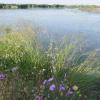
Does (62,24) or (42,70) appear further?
(62,24)

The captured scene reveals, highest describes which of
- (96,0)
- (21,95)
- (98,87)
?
(21,95)

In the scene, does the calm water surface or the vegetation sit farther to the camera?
the calm water surface

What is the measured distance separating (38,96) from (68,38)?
3.31m

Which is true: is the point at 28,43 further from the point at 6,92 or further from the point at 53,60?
the point at 6,92

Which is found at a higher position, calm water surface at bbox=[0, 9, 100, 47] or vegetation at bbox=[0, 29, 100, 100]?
vegetation at bbox=[0, 29, 100, 100]

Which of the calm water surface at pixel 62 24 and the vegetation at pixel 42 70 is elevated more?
the vegetation at pixel 42 70

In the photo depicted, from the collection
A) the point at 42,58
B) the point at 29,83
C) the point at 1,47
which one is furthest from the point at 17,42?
the point at 29,83

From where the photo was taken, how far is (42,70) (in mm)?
4914

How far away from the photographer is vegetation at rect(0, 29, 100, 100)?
153 inches

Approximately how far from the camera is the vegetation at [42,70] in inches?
153

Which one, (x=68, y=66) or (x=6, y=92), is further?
(x=68, y=66)

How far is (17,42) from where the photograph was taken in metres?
6.08

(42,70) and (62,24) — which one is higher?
(42,70)

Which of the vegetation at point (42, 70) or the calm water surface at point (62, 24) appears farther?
the calm water surface at point (62, 24)
